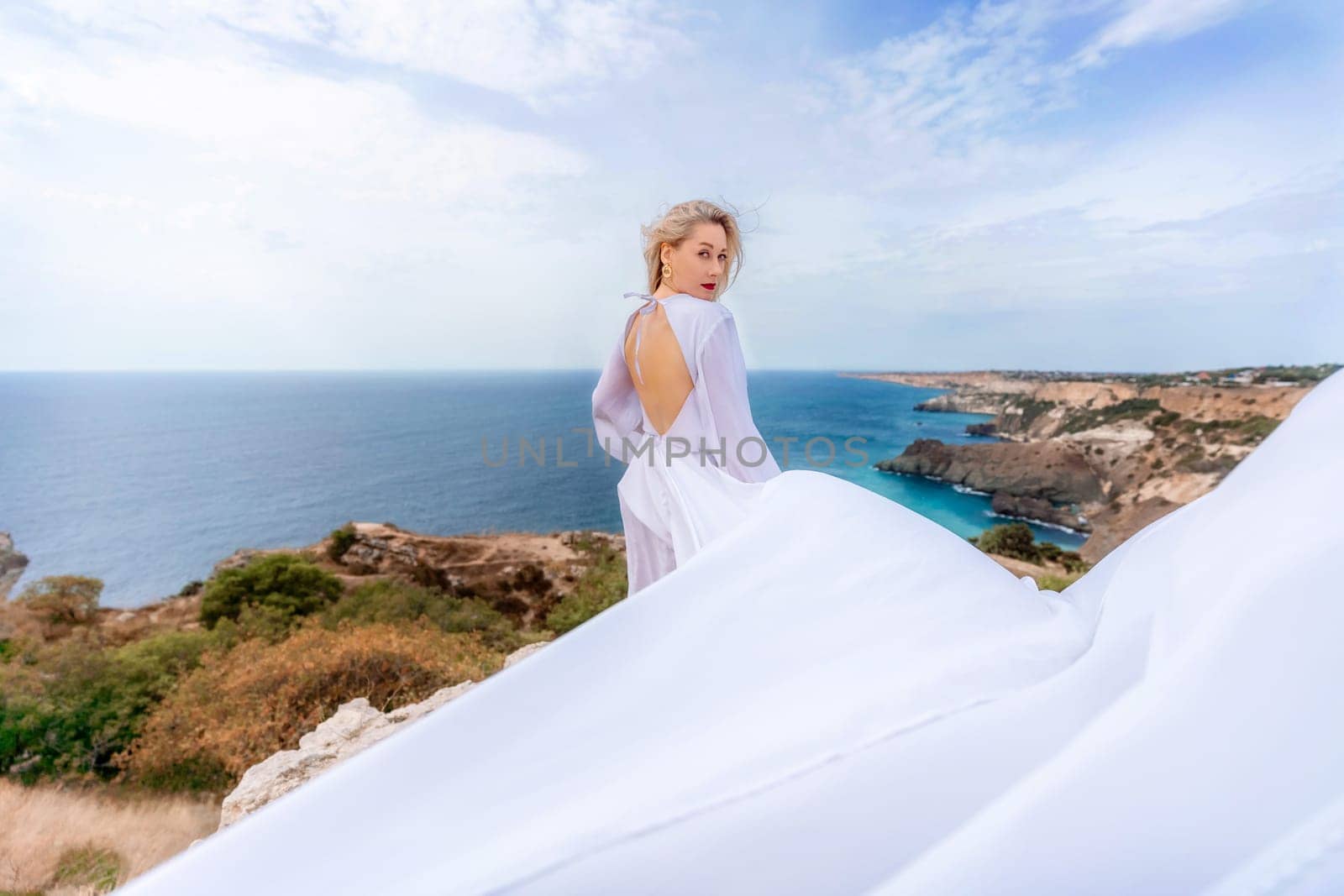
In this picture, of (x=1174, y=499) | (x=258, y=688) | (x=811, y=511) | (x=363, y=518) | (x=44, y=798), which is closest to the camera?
(x=811, y=511)

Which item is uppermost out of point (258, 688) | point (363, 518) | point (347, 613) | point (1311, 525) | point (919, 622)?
point (1311, 525)

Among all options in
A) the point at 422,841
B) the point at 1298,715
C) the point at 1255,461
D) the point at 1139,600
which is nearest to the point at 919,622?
the point at 1139,600

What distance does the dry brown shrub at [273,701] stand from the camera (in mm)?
4191

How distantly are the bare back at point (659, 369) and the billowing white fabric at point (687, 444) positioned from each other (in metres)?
0.02

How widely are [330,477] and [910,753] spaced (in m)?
51.3

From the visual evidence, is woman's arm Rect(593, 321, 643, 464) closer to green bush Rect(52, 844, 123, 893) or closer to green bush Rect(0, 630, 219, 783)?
green bush Rect(52, 844, 123, 893)

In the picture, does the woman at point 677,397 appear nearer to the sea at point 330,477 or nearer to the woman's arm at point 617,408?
the woman's arm at point 617,408

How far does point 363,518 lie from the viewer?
35.2 meters

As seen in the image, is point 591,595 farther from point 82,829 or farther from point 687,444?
point 687,444

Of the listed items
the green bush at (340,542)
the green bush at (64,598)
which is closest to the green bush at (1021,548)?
the green bush at (340,542)

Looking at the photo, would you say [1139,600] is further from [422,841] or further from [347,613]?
[347,613]

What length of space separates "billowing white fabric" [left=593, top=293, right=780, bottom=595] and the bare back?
0.06 ft

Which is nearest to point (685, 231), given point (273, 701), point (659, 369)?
point (659, 369)

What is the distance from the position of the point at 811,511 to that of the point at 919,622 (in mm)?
373
